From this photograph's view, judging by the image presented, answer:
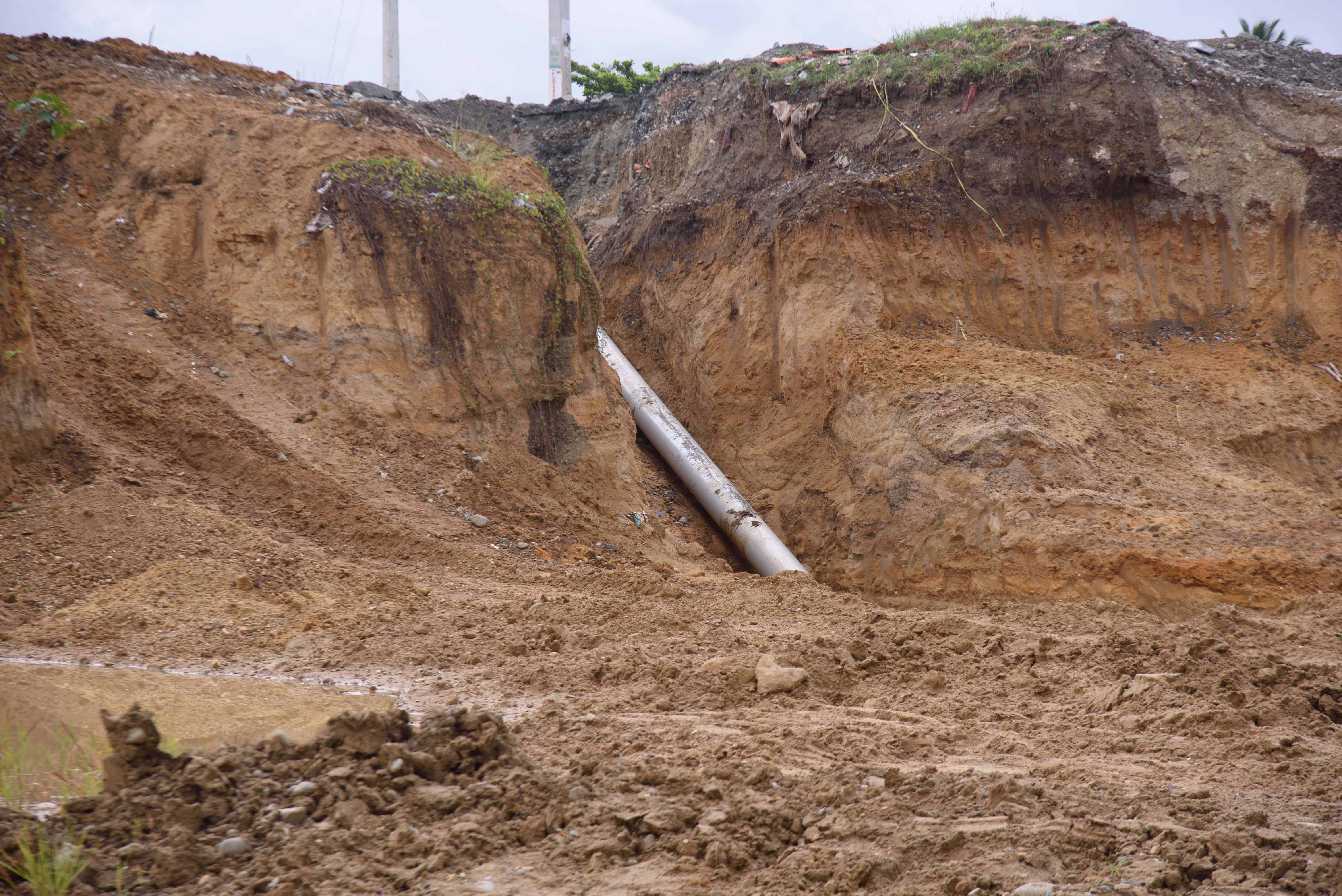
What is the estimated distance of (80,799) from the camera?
2340mm

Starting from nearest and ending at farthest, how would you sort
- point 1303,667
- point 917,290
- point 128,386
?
point 1303,667 → point 128,386 → point 917,290

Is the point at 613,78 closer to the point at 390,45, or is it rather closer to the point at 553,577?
the point at 390,45

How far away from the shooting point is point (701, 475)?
1021 cm

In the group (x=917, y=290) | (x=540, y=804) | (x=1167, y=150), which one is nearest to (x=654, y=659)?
(x=540, y=804)

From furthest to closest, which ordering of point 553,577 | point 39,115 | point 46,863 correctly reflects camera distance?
point 39,115
point 553,577
point 46,863

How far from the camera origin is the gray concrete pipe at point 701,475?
927 centimetres

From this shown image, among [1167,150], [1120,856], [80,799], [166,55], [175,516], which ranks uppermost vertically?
[166,55]

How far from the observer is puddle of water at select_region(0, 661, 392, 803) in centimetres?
275

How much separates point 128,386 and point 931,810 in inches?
278

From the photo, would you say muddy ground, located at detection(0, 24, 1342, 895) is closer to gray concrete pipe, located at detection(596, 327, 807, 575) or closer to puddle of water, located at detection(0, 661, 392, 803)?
puddle of water, located at detection(0, 661, 392, 803)

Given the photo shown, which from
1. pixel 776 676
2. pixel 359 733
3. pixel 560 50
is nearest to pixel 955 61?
pixel 776 676

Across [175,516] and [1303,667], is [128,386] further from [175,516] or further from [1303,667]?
[1303,667]

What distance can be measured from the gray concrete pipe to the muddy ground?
408 millimetres

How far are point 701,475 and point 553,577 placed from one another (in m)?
3.39
